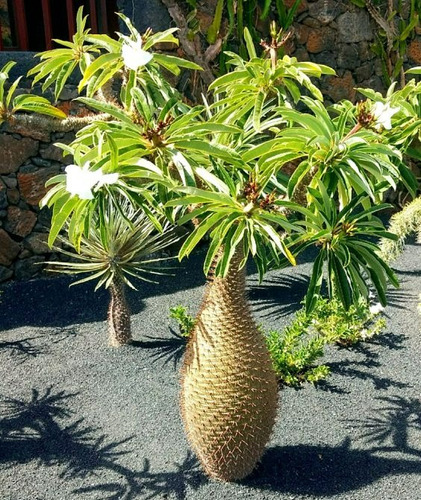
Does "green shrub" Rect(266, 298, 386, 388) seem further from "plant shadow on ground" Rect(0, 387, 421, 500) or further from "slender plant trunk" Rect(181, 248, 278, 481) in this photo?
"slender plant trunk" Rect(181, 248, 278, 481)

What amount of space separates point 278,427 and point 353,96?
168 inches

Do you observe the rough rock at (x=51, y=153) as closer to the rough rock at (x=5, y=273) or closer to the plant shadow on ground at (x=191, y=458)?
the rough rock at (x=5, y=273)

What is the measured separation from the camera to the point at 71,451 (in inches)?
105

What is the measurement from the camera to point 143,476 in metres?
2.49

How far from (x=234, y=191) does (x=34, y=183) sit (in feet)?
10.8

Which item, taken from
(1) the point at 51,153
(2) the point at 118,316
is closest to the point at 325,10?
(1) the point at 51,153

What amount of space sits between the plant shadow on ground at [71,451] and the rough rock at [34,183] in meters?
1.95

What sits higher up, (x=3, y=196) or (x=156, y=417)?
(x=3, y=196)

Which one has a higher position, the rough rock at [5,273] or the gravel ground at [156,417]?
the rough rock at [5,273]

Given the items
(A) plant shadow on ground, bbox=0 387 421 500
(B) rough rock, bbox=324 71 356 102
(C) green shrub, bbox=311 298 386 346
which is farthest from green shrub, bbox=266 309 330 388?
(B) rough rock, bbox=324 71 356 102

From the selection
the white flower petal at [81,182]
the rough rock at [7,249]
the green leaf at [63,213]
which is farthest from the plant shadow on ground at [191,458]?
the rough rock at [7,249]

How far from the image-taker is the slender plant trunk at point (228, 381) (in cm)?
208

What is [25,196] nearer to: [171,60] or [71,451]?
[71,451]

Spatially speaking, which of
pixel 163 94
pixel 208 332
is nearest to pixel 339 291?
pixel 208 332
